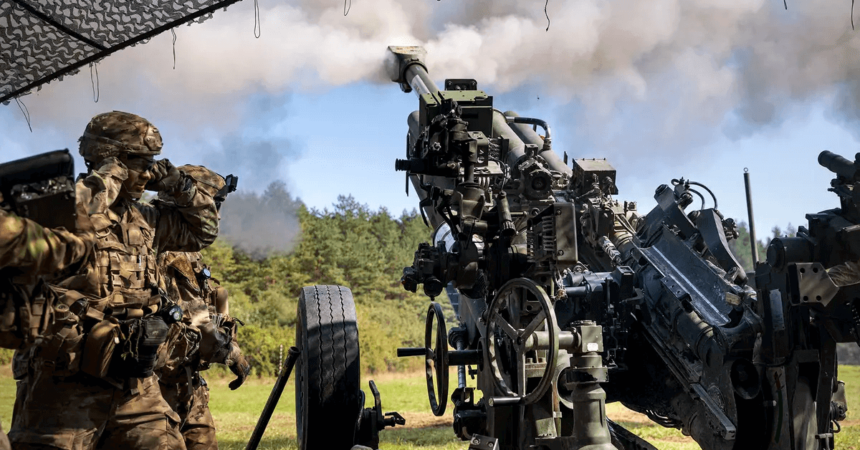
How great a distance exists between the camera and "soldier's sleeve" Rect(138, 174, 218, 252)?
513cm

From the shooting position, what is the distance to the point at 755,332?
23.0 feet

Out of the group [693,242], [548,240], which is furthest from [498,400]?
[693,242]

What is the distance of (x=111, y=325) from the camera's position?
14.6ft

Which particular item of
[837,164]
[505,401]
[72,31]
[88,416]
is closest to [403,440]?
[505,401]

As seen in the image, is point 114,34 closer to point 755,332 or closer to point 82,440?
point 82,440

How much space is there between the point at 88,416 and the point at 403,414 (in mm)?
10480

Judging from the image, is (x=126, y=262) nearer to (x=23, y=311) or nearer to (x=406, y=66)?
(x=23, y=311)

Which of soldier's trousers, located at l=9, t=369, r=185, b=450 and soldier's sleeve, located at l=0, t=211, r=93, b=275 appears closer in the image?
soldier's sleeve, located at l=0, t=211, r=93, b=275

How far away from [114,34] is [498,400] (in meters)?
3.10

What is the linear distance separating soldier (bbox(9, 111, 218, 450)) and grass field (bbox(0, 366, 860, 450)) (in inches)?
257

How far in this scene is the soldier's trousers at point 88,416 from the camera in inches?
168

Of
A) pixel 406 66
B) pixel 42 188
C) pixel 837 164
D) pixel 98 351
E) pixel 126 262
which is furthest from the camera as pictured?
pixel 406 66

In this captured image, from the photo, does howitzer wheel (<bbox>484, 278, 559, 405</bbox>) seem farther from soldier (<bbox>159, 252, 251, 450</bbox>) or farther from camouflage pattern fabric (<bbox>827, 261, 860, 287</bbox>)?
camouflage pattern fabric (<bbox>827, 261, 860, 287</bbox>)

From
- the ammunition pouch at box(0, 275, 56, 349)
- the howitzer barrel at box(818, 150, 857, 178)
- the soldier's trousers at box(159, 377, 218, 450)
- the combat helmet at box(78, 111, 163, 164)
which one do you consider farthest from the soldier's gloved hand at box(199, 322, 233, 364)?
the howitzer barrel at box(818, 150, 857, 178)
